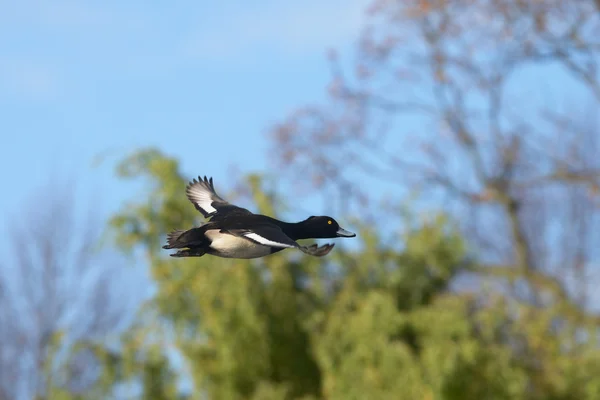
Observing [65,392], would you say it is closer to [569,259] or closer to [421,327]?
[421,327]

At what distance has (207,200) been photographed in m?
2.81

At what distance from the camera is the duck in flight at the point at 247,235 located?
1.92 metres

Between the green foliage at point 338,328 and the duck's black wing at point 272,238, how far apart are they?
34.4ft

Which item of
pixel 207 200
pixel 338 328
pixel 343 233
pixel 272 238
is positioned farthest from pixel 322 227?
pixel 338 328

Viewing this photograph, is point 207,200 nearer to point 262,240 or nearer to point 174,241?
point 174,241

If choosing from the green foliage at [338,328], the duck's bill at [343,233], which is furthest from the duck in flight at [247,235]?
the green foliage at [338,328]

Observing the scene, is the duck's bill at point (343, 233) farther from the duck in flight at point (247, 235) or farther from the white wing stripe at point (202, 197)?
the white wing stripe at point (202, 197)

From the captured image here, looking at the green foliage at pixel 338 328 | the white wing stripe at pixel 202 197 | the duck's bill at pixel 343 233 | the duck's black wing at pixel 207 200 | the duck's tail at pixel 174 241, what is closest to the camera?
the duck's bill at pixel 343 233

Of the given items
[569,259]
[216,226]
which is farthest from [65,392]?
[569,259]

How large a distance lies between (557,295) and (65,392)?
7.67m

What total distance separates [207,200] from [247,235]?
85 cm

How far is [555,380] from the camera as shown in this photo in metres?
13.6

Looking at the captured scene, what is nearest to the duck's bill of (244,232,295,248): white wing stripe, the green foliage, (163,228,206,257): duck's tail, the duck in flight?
the duck in flight

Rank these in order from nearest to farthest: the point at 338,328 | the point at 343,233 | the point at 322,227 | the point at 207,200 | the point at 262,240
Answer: the point at 262,240 → the point at 343,233 → the point at 322,227 → the point at 207,200 → the point at 338,328
